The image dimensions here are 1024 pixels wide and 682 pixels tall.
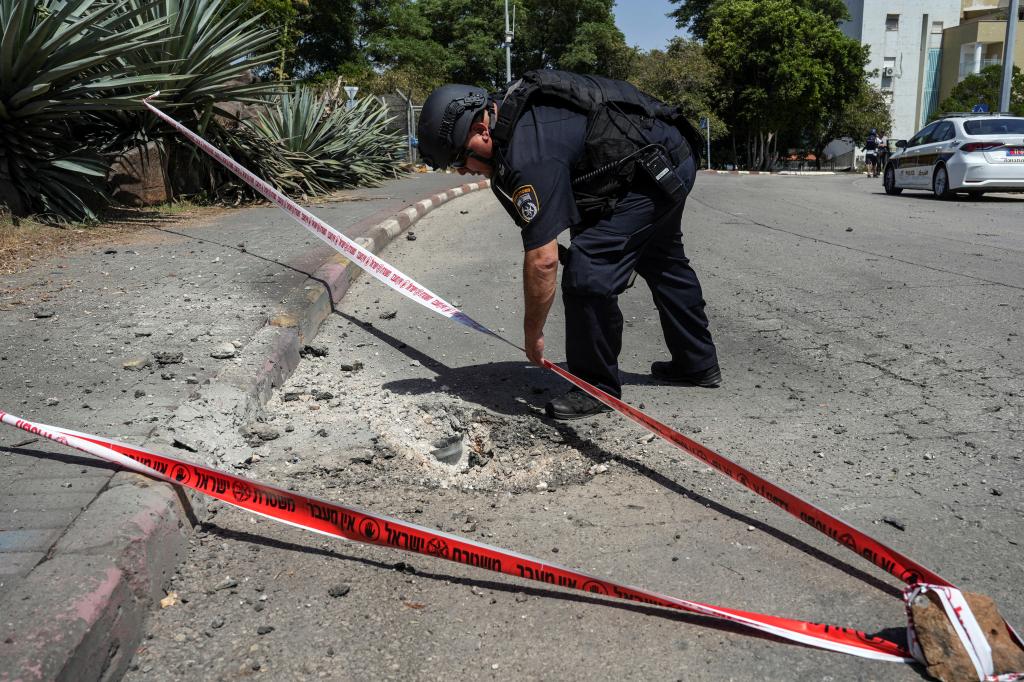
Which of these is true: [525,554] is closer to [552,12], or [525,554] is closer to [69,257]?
[69,257]

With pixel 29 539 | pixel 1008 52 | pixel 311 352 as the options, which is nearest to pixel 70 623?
pixel 29 539

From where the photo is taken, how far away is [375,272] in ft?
16.7

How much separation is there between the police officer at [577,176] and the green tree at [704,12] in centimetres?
5235

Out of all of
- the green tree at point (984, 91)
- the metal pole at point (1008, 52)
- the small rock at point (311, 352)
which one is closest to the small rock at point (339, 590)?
the small rock at point (311, 352)

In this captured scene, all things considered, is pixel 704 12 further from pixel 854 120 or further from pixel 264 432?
pixel 264 432

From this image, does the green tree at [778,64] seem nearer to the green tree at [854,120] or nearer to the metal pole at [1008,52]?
the green tree at [854,120]

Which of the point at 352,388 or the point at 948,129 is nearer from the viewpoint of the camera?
the point at 352,388

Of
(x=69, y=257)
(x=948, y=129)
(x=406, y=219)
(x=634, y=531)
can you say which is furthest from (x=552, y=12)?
(x=634, y=531)

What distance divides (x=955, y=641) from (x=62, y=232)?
7.40 m

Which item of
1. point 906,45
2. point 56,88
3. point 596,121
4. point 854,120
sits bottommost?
point 596,121

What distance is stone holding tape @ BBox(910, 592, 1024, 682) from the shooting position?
1979mm

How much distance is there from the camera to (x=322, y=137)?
13141 mm

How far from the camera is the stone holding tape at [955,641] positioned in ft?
6.49

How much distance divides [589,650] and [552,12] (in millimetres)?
59371
